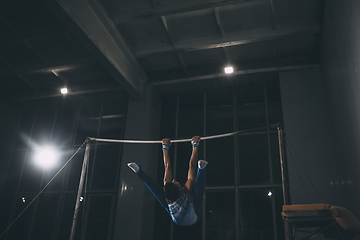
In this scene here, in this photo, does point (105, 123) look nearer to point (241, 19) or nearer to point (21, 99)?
point (21, 99)

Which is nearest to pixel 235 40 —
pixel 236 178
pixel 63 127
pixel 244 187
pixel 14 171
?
pixel 236 178

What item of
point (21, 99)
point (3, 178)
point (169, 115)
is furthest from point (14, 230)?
point (169, 115)

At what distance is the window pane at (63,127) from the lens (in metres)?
10.2

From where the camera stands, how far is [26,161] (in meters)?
10.3

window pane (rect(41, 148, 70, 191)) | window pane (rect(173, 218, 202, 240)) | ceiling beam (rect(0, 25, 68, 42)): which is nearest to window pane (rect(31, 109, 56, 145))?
window pane (rect(41, 148, 70, 191))

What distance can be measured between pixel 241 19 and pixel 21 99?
8139 millimetres

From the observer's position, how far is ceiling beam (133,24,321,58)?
278 inches

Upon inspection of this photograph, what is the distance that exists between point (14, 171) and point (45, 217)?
2350mm

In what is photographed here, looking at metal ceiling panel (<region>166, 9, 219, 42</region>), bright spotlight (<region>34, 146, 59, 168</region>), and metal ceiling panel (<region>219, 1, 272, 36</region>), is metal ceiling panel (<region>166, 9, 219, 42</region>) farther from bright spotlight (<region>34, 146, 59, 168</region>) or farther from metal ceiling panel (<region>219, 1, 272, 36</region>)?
bright spotlight (<region>34, 146, 59, 168</region>)

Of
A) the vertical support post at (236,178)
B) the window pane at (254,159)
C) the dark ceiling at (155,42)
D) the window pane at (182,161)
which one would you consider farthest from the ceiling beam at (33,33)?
the window pane at (254,159)

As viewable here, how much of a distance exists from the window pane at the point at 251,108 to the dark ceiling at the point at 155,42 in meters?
0.42

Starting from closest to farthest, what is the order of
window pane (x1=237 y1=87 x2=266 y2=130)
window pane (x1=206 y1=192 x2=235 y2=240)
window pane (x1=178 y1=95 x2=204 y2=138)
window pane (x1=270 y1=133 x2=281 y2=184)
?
window pane (x1=206 y1=192 x2=235 y2=240)
window pane (x1=270 y1=133 x2=281 y2=184)
window pane (x1=237 y1=87 x2=266 y2=130)
window pane (x1=178 y1=95 x2=204 y2=138)

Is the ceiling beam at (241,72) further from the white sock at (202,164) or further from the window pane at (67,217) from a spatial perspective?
the window pane at (67,217)

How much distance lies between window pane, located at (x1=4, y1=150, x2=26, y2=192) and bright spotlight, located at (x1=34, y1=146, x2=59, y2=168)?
2.24ft
